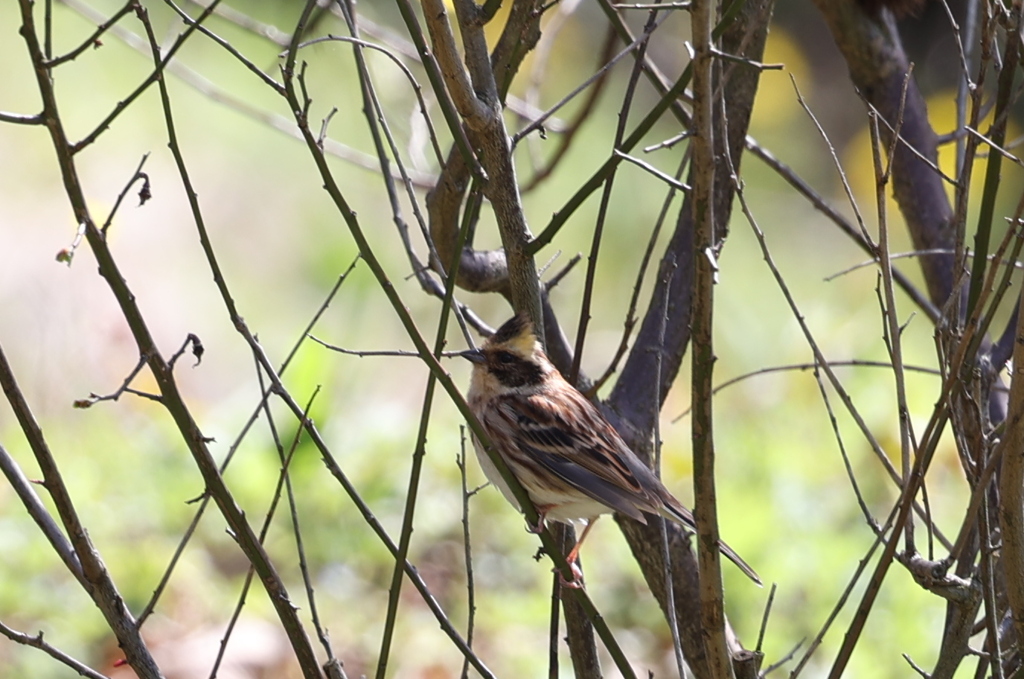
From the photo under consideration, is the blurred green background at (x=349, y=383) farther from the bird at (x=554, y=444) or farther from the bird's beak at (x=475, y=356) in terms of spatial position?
the bird's beak at (x=475, y=356)

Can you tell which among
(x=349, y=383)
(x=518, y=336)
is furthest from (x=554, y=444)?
(x=349, y=383)

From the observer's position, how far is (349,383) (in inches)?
251

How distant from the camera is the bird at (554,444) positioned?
117 inches

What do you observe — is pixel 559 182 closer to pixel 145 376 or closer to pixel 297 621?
pixel 145 376

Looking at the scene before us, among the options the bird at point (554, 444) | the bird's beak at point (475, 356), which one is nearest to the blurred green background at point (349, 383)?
the bird at point (554, 444)

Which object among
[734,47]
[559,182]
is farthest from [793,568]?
[559,182]

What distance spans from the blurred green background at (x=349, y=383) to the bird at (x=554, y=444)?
2.87 feet

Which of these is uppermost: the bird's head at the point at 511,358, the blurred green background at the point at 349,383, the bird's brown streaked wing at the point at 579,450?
the blurred green background at the point at 349,383

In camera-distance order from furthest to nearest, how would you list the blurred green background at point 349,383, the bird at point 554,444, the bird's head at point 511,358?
the blurred green background at point 349,383
the bird at point 554,444
the bird's head at point 511,358

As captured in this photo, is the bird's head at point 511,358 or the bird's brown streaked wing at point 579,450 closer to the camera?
the bird's head at point 511,358

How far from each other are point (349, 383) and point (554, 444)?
3.33 meters

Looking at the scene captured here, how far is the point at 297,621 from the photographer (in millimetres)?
2225

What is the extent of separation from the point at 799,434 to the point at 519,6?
4.42m

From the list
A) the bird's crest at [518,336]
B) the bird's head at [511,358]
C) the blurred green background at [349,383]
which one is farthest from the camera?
the blurred green background at [349,383]
